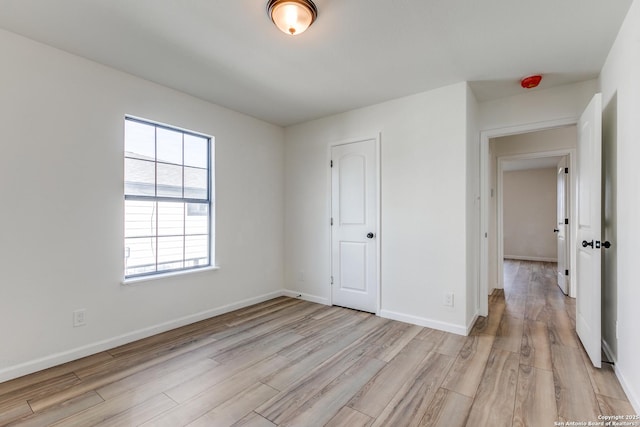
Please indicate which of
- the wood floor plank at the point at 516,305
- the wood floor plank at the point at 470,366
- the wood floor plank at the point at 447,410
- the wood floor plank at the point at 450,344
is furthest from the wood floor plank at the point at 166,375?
the wood floor plank at the point at 516,305

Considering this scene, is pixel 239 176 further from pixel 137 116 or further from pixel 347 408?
pixel 347 408

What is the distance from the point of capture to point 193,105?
10.9 feet

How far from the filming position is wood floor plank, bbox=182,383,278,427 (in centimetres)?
171

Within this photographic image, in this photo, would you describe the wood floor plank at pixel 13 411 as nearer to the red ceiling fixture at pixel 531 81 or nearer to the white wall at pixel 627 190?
the white wall at pixel 627 190

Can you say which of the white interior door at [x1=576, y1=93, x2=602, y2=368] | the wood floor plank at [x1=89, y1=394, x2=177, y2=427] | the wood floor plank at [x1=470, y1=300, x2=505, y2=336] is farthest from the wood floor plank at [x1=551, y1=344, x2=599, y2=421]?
the wood floor plank at [x1=89, y1=394, x2=177, y2=427]

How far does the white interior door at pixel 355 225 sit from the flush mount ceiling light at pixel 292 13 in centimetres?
186

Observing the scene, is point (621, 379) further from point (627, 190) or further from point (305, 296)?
point (305, 296)

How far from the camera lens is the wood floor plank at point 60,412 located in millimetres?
1714

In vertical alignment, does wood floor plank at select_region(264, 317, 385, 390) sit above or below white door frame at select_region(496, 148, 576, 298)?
below

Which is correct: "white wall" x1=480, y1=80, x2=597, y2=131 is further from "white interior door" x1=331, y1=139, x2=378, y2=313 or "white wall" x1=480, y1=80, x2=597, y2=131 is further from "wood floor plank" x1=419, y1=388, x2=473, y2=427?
"wood floor plank" x1=419, y1=388, x2=473, y2=427

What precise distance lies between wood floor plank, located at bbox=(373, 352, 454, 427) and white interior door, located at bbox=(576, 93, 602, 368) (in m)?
1.11

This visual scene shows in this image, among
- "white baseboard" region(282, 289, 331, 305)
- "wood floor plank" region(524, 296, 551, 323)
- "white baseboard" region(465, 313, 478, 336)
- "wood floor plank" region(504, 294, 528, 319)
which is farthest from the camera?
"white baseboard" region(282, 289, 331, 305)

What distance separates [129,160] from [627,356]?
418cm

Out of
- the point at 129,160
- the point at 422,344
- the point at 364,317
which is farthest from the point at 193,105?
the point at 422,344
